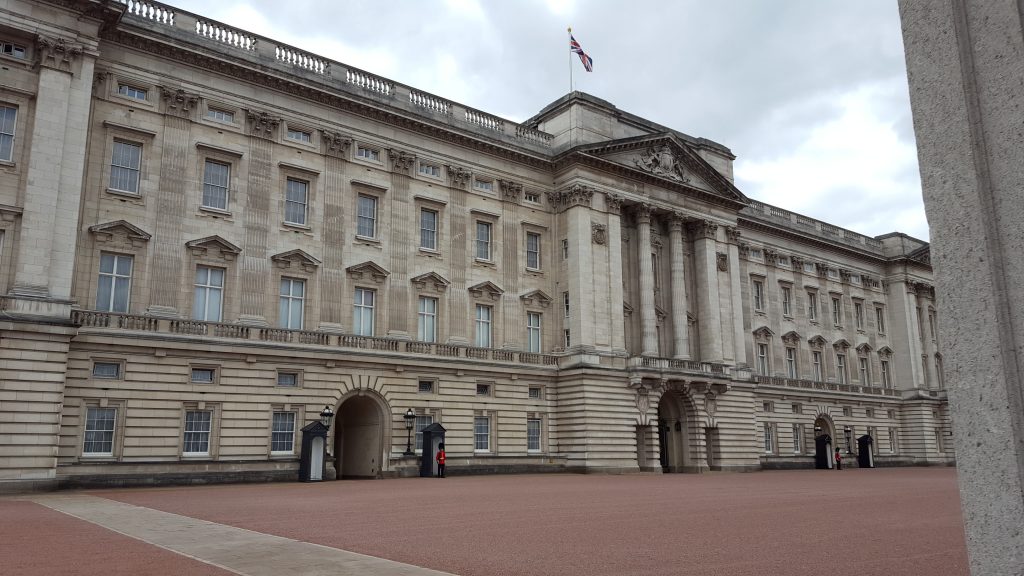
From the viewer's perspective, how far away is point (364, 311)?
39.2m

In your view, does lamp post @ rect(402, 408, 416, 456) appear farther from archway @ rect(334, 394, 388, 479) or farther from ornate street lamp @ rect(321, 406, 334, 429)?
ornate street lamp @ rect(321, 406, 334, 429)

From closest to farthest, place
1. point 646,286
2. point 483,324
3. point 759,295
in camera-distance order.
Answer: point 483,324, point 646,286, point 759,295

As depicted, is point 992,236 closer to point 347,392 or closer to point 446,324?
point 347,392

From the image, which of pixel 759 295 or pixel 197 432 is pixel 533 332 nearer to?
pixel 197 432

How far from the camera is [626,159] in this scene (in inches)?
1941

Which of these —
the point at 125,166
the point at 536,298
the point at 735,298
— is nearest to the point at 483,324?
the point at 536,298

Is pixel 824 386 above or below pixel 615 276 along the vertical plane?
below

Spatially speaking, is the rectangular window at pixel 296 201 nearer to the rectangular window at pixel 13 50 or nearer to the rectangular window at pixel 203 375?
the rectangular window at pixel 203 375

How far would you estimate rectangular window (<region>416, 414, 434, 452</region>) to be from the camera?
38675 millimetres

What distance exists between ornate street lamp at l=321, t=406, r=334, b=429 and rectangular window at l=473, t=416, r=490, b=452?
8.73 m

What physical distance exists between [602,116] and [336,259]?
68.4 ft

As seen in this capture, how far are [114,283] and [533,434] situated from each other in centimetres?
2327

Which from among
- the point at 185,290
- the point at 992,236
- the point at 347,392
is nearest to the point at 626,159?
the point at 347,392

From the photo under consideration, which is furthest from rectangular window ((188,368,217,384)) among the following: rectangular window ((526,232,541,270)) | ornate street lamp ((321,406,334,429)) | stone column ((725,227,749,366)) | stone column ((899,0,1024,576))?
stone column ((725,227,749,366))
